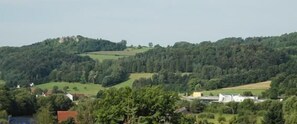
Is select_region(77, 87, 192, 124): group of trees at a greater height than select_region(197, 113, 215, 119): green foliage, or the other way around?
select_region(77, 87, 192, 124): group of trees

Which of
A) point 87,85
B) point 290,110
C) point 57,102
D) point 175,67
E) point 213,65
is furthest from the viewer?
point 175,67

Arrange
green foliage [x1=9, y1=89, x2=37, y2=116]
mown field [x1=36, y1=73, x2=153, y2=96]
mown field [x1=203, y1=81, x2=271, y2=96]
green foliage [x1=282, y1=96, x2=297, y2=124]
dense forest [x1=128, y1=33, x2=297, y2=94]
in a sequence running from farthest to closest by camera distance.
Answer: mown field [x1=36, y1=73, x2=153, y2=96], dense forest [x1=128, y1=33, x2=297, y2=94], mown field [x1=203, y1=81, x2=271, y2=96], green foliage [x1=9, y1=89, x2=37, y2=116], green foliage [x1=282, y1=96, x2=297, y2=124]

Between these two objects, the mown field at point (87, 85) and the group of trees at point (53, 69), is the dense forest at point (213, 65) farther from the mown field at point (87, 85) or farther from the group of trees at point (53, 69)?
the group of trees at point (53, 69)

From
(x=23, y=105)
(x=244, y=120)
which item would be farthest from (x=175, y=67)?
(x=244, y=120)

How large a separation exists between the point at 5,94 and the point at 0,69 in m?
83.8

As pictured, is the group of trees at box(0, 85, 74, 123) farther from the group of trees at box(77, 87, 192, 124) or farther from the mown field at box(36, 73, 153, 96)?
the mown field at box(36, 73, 153, 96)

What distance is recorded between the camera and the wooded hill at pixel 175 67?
128000 millimetres

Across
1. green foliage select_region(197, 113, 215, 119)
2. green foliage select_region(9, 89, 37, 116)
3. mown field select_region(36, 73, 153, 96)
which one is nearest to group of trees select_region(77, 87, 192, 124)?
green foliage select_region(197, 113, 215, 119)

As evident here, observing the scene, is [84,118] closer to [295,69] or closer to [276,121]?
[276,121]

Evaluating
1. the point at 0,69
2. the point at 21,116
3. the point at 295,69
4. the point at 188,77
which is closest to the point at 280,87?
the point at 295,69

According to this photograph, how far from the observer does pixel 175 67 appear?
14462 centimetres

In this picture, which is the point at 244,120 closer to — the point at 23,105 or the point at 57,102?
the point at 23,105

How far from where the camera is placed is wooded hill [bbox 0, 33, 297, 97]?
12800 centimetres

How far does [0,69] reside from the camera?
163375 mm
